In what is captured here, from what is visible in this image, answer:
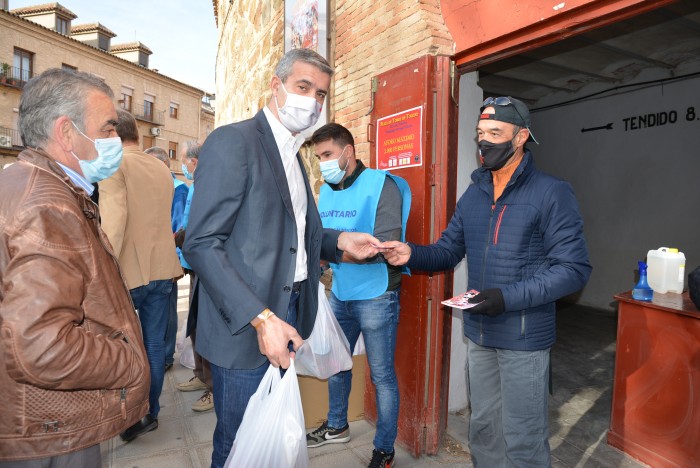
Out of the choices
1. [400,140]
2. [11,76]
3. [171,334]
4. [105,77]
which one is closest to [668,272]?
[400,140]

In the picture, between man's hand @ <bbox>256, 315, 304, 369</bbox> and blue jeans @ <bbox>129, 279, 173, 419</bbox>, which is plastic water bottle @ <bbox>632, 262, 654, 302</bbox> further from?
blue jeans @ <bbox>129, 279, 173, 419</bbox>

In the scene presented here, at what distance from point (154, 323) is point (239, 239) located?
206 cm

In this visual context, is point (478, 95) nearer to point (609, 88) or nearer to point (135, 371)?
point (135, 371)

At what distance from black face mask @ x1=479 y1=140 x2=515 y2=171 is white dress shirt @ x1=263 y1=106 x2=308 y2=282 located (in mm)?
927

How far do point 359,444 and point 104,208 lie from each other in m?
2.43

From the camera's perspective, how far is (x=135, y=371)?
139cm

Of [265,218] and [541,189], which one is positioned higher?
[541,189]

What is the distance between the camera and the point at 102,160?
168 centimetres

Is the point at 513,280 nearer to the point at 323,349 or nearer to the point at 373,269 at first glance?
the point at 373,269

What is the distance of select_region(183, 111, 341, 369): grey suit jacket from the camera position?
5.37 ft

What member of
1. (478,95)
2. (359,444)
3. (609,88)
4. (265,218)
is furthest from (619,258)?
(265,218)

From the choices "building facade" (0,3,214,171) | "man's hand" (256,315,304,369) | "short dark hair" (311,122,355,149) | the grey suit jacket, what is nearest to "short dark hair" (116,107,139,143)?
"short dark hair" (311,122,355,149)

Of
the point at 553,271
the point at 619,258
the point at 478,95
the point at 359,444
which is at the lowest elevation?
the point at 359,444

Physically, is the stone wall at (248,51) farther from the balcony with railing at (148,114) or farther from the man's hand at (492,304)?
the balcony with railing at (148,114)
